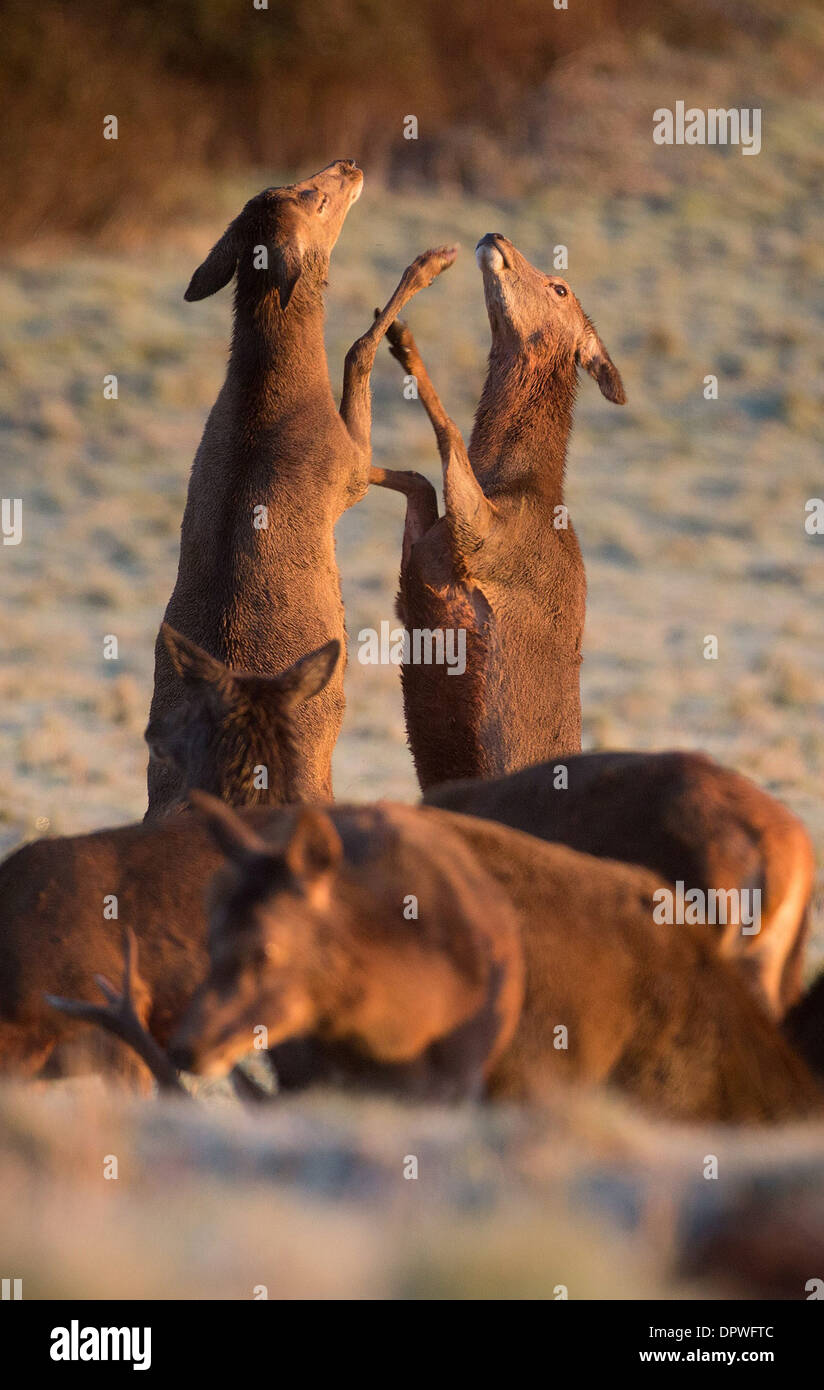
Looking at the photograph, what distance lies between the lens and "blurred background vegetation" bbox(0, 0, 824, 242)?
27047 millimetres

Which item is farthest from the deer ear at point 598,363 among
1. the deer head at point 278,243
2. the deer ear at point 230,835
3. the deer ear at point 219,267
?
the deer ear at point 230,835

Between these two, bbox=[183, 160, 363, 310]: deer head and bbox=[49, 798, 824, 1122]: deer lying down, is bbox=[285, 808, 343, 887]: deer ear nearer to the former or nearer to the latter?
bbox=[49, 798, 824, 1122]: deer lying down

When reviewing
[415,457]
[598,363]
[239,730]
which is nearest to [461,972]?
[239,730]

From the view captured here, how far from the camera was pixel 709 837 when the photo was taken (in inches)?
164

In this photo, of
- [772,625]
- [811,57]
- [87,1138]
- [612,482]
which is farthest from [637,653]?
[811,57]

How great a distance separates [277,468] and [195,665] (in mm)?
2011

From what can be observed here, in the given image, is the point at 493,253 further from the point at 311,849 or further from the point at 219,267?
the point at 311,849

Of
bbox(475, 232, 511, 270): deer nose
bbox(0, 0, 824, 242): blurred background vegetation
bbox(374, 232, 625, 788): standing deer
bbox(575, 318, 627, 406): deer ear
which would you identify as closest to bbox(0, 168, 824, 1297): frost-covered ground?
bbox(0, 0, 824, 242): blurred background vegetation

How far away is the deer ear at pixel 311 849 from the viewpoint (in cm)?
313

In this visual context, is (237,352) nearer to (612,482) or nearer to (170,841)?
(170,841)

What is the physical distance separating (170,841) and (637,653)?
14188 millimetres

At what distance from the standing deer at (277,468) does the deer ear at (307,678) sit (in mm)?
1176

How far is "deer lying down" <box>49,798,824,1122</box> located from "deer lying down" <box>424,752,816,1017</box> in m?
0.36
